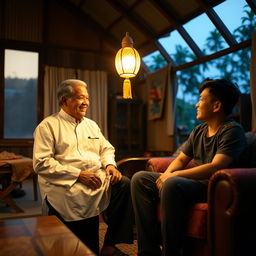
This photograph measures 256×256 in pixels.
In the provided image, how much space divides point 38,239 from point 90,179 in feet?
2.35

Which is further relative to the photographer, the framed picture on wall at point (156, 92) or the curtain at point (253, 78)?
the framed picture on wall at point (156, 92)

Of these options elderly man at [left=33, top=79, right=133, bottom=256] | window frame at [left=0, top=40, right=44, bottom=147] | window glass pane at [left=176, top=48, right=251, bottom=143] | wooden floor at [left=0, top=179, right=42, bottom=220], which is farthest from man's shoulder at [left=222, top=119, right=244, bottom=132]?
window frame at [left=0, top=40, right=44, bottom=147]

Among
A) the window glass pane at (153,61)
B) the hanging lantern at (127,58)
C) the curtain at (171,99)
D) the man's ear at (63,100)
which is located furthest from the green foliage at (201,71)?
the man's ear at (63,100)

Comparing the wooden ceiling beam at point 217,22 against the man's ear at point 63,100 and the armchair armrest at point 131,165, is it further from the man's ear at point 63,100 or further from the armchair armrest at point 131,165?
the man's ear at point 63,100

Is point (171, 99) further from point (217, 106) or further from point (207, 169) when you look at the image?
point (207, 169)

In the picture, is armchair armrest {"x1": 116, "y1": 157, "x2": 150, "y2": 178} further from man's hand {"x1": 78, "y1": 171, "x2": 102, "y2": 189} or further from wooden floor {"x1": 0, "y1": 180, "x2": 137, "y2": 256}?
man's hand {"x1": 78, "y1": 171, "x2": 102, "y2": 189}

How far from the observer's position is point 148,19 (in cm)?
503

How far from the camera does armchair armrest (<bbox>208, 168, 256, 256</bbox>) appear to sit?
1.35 meters

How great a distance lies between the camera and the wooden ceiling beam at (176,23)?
4445 millimetres

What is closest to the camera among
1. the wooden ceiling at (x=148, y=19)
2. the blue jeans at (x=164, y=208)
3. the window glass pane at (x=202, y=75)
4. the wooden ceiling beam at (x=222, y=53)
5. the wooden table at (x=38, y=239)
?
the wooden table at (x=38, y=239)

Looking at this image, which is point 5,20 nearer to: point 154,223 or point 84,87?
point 84,87

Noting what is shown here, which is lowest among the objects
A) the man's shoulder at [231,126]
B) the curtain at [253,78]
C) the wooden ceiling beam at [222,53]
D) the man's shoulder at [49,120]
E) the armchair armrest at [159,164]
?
the armchair armrest at [159,164]

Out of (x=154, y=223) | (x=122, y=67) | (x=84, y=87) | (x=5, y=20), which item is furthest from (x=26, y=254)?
(x=5, y=20)

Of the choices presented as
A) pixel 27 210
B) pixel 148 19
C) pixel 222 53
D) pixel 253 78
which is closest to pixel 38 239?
pixel 27 210
